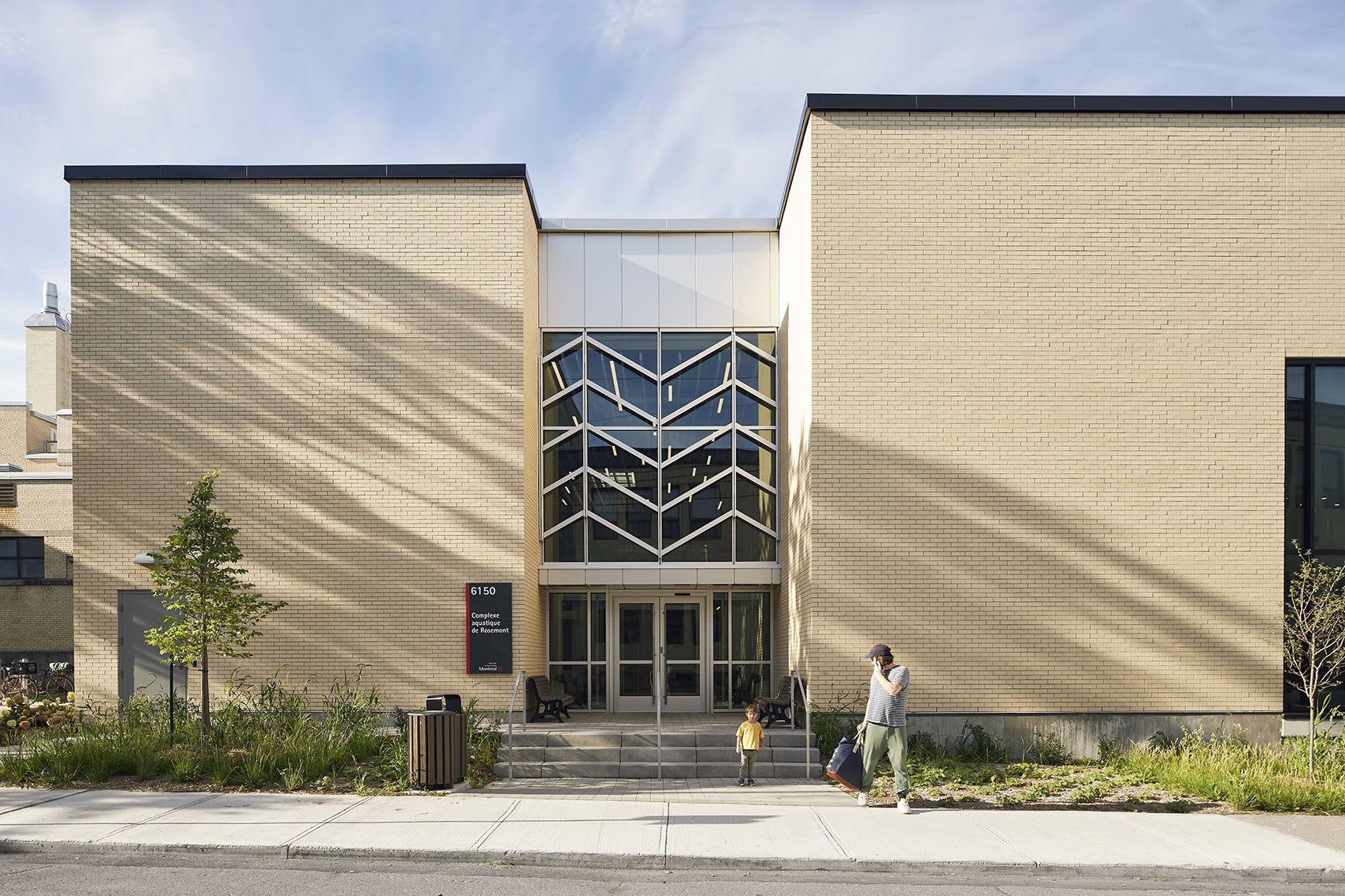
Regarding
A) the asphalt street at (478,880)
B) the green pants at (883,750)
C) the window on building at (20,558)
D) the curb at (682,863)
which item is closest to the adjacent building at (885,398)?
the green pants at (883,750)

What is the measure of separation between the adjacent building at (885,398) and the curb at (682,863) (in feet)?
16.6

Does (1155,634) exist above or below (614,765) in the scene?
above

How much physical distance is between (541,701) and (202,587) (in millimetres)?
5115

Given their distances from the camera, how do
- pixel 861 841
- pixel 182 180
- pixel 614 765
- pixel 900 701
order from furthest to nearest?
pixel 182 180
pixel 614 765
pixel 900 701
pixel 861 841

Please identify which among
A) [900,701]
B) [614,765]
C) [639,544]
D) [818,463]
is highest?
[818,463]

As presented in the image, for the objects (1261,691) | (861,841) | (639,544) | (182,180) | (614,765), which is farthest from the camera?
(639,544)

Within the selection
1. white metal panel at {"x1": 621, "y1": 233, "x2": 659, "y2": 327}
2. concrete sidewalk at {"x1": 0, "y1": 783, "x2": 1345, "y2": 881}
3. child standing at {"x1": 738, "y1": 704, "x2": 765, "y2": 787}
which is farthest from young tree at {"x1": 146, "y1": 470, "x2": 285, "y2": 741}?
white metal panel at {"x1": 621, "y1": 233, "x2": 659, "y2": 327}

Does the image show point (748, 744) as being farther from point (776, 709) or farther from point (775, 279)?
point (775, 279)

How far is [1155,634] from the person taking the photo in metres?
13.2

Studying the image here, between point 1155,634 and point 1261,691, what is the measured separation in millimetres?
1614

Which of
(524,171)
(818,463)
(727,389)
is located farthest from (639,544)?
(524,171)

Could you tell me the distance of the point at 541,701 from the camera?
14602 mm

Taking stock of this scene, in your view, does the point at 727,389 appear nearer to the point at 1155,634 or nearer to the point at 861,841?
the point at 1155,634

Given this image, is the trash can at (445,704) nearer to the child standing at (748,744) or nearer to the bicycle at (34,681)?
the child standing at (748,744)
